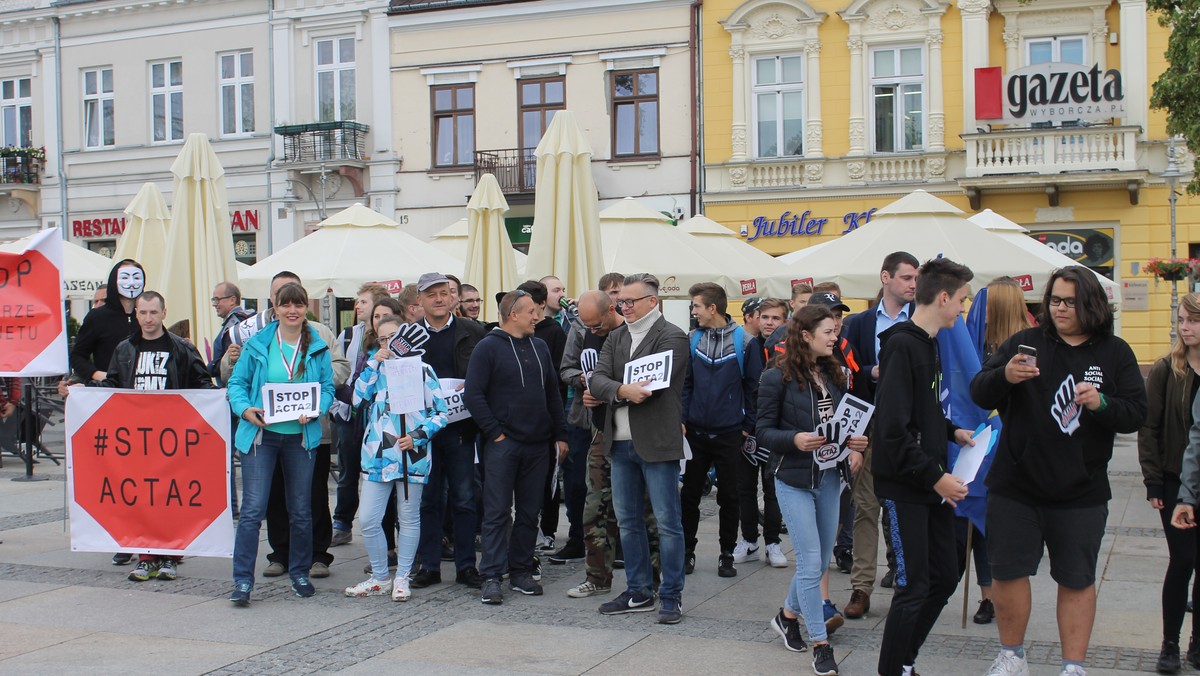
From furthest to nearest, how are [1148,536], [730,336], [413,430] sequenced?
[1148,536], [730,336], [413,430]

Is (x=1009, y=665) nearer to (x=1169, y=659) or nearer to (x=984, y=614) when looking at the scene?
(x=1169, y=659)

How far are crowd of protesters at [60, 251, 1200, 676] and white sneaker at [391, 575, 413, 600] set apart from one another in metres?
0.02

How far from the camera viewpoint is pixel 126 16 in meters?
30.2

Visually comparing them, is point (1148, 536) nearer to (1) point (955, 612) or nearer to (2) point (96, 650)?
(1) point (955, 612)

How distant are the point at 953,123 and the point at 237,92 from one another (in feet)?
54.1

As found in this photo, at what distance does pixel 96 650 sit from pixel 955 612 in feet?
16.2

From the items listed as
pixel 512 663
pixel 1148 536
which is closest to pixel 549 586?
pixel 512 663

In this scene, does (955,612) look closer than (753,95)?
Yes

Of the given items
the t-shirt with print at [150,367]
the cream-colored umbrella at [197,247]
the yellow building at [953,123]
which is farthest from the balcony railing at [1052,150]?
the t-shirt with print at [150,367]

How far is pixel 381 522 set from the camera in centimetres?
802

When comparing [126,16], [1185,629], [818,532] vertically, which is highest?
[126,16]

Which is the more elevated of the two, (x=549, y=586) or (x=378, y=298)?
(x=378, y=298)

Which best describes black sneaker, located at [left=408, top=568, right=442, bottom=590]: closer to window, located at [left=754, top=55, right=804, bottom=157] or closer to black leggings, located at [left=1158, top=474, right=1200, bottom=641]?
black leggings, located at [left=1158, top=474, right=1200, bottom=641]

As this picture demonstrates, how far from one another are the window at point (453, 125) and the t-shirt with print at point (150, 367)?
19.2 metres
